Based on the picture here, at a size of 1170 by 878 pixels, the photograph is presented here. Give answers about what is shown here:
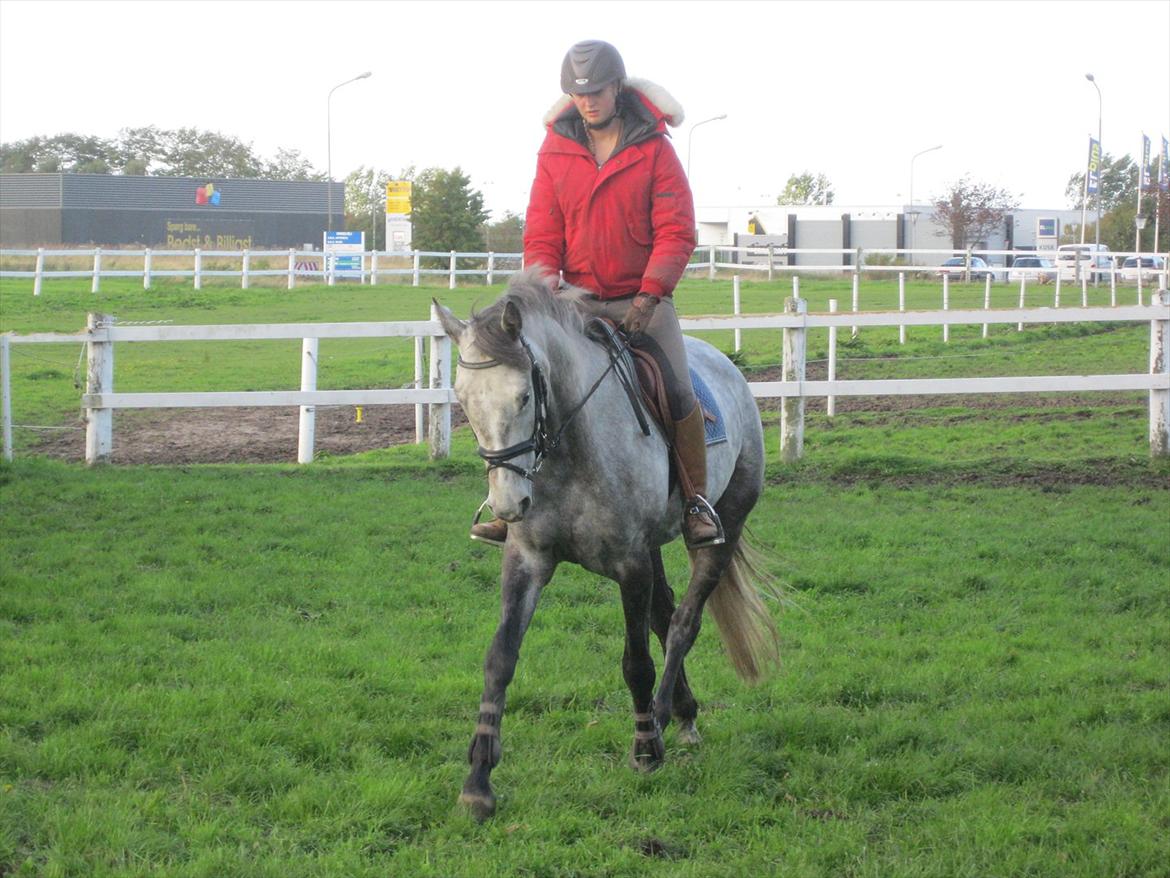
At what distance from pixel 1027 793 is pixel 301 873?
2679 mm

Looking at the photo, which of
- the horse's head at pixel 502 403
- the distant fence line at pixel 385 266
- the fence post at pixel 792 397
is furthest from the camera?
the distant fence line at pixel 385 266

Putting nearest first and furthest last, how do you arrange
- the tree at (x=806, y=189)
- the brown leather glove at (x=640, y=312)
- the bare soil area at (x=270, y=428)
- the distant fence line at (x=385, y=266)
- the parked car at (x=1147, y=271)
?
the brown leather glove at (x=640, y=312), the bare soil area at (x=270, y=428), the distant fence line at (x=385, y=266), the parked car at (x=1147, y=271), the tree at (x=806, y=189)

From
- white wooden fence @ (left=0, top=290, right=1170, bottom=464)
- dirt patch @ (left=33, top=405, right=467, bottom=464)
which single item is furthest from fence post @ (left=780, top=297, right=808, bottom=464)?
dirt patch @ (left=33, top=405, right=467, bottom=464)

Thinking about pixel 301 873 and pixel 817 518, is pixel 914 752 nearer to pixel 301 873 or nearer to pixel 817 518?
pixel 301 873

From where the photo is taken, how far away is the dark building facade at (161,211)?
216 ft

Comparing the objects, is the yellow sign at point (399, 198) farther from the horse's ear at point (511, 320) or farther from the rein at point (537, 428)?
the horse's ear at point (511, 320)

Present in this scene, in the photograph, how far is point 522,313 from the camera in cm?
457

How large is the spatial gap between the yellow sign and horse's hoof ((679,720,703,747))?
50928mm

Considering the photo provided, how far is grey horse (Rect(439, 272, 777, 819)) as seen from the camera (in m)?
4.30

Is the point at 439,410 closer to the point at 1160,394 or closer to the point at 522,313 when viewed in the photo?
the point at 1160,394

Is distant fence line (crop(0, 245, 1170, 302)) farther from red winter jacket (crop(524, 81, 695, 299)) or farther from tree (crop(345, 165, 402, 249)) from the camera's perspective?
tree (crop(345, 165, 402, 249))

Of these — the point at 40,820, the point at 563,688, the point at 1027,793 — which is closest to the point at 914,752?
the point at 1027,793

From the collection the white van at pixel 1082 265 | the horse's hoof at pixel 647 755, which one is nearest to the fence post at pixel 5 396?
the horse's hoof at pixel 647 755

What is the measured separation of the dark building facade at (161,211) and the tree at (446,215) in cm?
975
